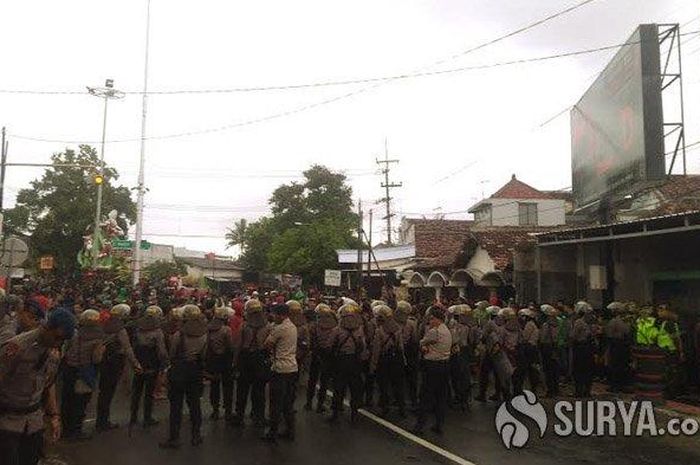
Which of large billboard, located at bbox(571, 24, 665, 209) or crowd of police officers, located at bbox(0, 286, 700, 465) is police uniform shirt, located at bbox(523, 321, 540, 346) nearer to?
crowd of police officers, located at bbox(0, 286, 700, 465)

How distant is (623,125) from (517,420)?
423 inches

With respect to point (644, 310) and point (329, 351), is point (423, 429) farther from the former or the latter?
point (644, 310)

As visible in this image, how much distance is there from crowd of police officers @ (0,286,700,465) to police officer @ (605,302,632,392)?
0.03 m

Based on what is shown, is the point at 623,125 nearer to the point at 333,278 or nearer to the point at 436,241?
the point at 333,278

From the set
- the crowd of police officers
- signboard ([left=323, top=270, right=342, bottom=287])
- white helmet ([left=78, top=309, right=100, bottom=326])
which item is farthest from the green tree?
white helmet ([left=78, top=309, right=100, bottom=326])

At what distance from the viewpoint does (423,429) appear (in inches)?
386

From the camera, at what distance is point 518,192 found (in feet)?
166

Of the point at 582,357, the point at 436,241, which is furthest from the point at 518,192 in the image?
the point at 582,357

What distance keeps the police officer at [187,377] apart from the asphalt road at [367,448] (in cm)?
28

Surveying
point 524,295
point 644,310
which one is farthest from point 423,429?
point 524,295

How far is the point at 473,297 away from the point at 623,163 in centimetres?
937

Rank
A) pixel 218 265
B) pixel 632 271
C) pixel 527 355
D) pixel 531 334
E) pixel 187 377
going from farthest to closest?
pixel 218 265 → pixel 632 271 → pixel 531 334 → pixel 527 355 → pixel 187 377

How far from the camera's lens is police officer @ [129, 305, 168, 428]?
9883mm

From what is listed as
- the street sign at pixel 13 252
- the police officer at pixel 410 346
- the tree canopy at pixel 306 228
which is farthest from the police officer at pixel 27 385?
the tree canopy at pixel 306 228
